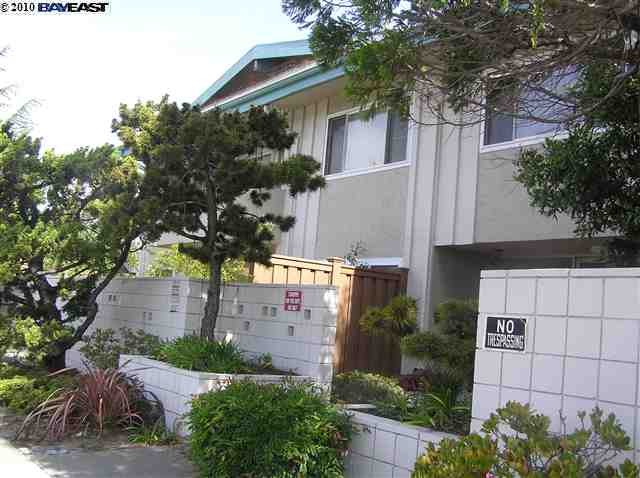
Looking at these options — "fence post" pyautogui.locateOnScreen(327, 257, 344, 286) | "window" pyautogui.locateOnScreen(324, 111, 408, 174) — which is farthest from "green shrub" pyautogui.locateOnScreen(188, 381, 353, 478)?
Answer: "window" pyautogui.locateOnScreen(324, 111, 408, 174)

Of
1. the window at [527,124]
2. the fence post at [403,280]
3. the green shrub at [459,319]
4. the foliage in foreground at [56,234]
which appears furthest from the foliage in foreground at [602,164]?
the foliage in foreground at [56,234]

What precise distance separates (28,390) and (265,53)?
9554mm

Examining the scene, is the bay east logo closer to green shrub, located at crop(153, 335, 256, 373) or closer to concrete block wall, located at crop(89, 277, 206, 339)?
concrete block wall, located at crop(89, 277, 206, 339)

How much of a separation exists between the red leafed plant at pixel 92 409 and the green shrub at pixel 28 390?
0.50 metres

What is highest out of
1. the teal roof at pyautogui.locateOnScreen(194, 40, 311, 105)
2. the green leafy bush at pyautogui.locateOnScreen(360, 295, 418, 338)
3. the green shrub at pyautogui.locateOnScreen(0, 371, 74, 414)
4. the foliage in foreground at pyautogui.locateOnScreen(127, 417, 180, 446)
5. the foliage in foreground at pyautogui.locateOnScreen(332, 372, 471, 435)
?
the teal roof at pyautogui.locateOnScreen(194, 40, 311, 105)

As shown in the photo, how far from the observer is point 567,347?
4664 mm

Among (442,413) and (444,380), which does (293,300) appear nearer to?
(444,380)

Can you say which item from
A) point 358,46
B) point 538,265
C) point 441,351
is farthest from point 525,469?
point 538,265

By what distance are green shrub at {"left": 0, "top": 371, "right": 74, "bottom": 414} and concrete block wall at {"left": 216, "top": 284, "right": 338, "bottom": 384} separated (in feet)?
7.44

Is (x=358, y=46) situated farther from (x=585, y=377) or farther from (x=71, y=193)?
(x=71, y=193)

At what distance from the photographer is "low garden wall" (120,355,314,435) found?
25.5 feet

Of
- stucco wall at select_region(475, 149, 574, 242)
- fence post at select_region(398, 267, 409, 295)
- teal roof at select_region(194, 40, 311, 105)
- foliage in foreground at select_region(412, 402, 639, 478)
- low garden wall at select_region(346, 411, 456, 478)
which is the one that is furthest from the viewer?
teal roof at select_region(194, 40, 311, 105)

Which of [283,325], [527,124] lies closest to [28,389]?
[283,325]

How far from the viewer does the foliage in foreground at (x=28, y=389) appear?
9016 mm
